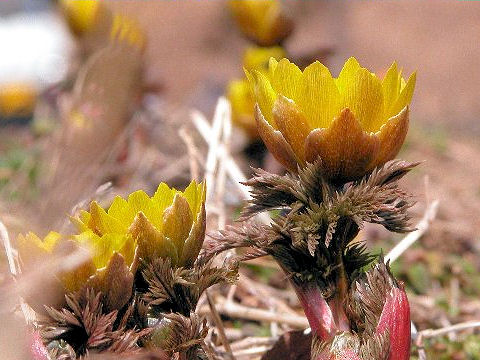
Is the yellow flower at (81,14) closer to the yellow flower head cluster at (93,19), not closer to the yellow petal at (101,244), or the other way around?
the yellow flower head cluster at (93,19)

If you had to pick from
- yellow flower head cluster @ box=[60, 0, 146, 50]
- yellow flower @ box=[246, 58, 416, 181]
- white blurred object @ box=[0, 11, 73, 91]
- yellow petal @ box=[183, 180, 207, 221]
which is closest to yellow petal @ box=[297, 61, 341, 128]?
yellow flower @ box=[246, 58, 416, 181]

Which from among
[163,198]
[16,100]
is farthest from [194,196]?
[16,100]

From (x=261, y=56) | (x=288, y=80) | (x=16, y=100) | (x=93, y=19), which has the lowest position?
(x=16, y=100)

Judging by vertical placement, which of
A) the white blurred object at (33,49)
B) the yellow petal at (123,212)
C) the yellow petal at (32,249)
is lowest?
the white blurred object at (33,49)

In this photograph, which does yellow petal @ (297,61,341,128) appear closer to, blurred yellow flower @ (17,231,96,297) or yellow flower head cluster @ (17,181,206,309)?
yellow flower head cluster @ (17,181,206,309)

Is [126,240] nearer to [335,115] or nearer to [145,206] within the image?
[145,206]

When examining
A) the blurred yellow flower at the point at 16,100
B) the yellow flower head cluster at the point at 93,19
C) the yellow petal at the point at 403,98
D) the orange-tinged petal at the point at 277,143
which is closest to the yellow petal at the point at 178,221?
the orange-tinged petal at the point at 277,143

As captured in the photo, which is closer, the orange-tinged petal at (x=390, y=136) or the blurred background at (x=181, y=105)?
the orange-tinged petal at (x=390, y=136)
